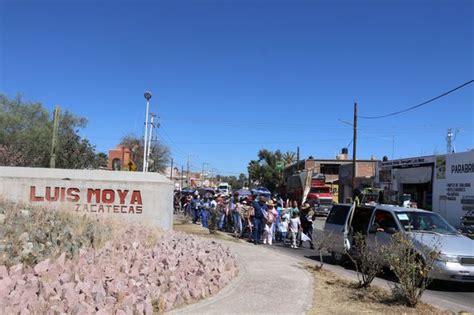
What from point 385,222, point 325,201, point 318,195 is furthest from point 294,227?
point 318,195

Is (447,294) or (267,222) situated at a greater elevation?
(267,222)

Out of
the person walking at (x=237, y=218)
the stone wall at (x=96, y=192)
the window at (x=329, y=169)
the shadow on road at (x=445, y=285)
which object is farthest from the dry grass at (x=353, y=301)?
the window at (x=329, y=169)

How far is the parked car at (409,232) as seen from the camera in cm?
1040

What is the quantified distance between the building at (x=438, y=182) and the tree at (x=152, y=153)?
41.5 m

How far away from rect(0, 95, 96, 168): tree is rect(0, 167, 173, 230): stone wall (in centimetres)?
2103

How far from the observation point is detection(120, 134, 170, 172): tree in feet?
251

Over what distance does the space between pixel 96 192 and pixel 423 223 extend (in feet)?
27.7

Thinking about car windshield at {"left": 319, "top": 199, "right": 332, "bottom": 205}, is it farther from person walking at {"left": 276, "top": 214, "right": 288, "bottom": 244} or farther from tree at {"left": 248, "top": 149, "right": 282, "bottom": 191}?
tree at {"left": 248, "top": 149, "right": 282, "bottom": 191}

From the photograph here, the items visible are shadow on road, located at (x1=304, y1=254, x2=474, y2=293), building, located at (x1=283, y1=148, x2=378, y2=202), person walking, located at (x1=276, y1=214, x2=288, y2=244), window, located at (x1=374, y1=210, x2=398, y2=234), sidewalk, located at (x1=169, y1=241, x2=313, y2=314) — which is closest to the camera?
sidewalk, located at (x1=169, y1=241, x2=313, y2=314)

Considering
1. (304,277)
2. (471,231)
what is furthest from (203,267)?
(471,231)

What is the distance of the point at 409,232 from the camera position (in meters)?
10.9

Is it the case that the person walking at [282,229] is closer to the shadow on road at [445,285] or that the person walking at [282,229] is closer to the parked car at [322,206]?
the shadow on road at [445,285]

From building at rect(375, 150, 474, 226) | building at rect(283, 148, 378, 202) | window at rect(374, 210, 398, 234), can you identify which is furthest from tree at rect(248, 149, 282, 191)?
window at rect(374, 210, 398, 234)

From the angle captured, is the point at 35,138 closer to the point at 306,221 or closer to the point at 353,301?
the point at 306,221
